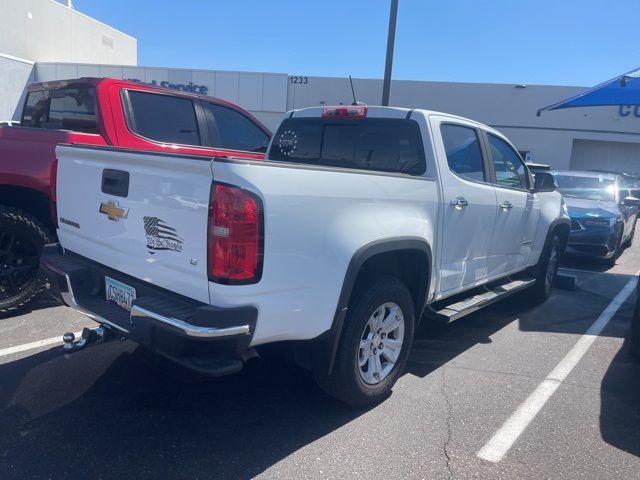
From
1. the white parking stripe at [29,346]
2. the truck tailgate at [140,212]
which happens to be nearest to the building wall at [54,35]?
the white parking stripe at [29,346]

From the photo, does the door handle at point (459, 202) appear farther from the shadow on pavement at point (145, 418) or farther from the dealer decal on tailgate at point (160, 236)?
the dealer decal on tailgate at point (160, 236)

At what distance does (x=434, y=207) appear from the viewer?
3830mm

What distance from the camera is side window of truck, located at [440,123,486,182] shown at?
13.9ft

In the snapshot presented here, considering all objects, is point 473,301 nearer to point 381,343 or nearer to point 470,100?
point 381,343

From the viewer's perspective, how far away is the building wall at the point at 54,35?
26188mm

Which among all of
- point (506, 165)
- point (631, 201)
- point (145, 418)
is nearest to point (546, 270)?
point (506, 165)

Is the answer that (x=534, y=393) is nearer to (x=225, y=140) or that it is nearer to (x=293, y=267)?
(x=293, y=267)

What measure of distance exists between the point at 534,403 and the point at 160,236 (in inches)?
110

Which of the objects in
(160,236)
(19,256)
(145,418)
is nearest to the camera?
(160,236)

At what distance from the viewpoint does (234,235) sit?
2.55 m

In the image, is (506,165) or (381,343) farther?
(506,165)

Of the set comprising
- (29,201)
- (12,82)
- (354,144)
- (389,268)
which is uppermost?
(12,82)

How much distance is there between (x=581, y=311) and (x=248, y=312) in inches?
197

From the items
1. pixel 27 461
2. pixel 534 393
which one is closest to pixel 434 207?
pixel 534 393
